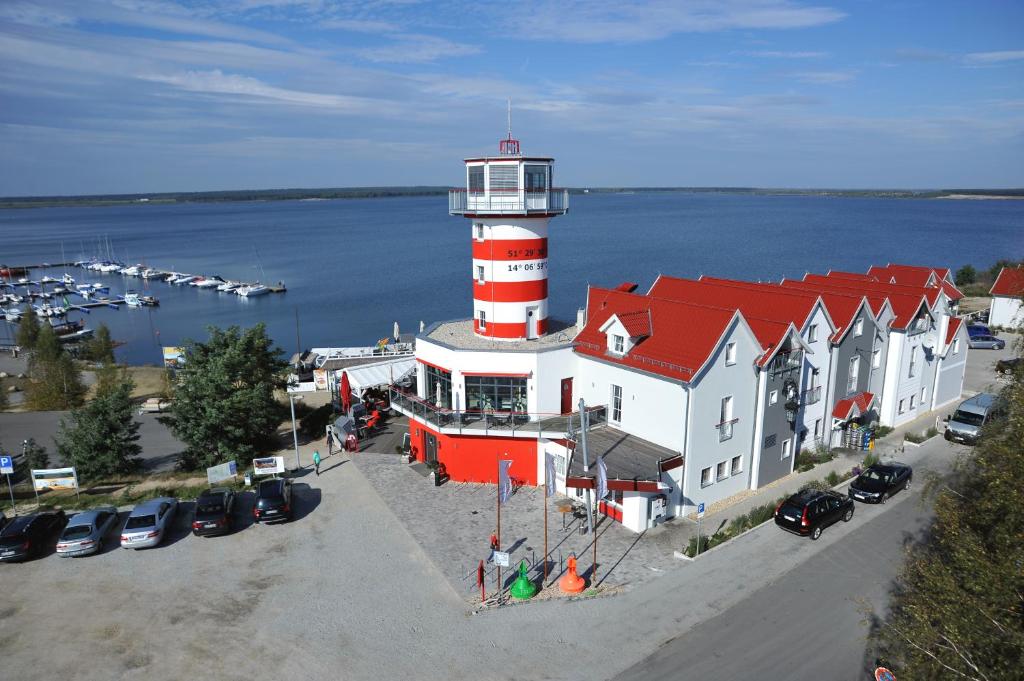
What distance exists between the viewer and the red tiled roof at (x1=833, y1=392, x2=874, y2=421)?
28.1 metres

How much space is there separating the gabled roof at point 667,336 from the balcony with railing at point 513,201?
4.76 metres

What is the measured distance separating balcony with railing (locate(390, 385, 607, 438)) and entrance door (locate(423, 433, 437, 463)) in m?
0.99

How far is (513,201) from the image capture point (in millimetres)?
25891

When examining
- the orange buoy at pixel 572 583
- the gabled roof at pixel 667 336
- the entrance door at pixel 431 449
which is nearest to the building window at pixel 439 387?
the entrance door at pixel 431 449

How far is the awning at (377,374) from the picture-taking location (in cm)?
3300

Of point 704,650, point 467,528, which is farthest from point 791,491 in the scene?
point 467,528

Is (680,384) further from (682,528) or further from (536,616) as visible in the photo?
(536,616)

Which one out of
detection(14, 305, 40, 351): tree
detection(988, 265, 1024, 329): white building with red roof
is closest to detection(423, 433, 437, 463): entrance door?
detection(988, 265, 1024, 329): white building with red roof

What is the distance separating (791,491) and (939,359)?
49.2ft

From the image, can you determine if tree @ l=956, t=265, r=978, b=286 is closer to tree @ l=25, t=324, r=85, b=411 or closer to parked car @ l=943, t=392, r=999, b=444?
parked car @ l=943, t=392, r=999, b=444

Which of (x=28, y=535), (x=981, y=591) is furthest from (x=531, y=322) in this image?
(x=981, y=591)

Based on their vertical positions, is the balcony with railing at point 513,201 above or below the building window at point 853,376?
above

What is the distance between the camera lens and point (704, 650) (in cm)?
1560

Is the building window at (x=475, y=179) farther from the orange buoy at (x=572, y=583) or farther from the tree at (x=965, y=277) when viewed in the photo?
the tree at (x=965, y=277)
